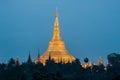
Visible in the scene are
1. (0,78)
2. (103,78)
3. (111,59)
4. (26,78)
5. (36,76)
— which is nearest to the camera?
(36,76)

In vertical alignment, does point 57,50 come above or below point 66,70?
above

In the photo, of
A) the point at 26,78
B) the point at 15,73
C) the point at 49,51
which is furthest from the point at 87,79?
the point at 49,51

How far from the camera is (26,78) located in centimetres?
7306

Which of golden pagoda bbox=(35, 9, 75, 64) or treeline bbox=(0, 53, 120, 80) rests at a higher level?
golden pagoda bbox=(35, 9, 75, 64)

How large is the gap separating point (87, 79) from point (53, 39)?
53446mm

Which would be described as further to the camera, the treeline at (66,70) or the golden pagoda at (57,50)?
the golden pagoda at (57,50)

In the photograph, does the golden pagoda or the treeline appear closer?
the treeline

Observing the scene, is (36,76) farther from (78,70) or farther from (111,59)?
(111,59)

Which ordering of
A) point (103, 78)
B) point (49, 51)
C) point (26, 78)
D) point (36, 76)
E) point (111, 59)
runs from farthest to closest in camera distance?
point (49, 51) → point (111, 59) → point (103, 78) → point (26, 78) → point (36, 76)

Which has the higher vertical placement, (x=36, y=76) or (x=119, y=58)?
(x=119, y=58)

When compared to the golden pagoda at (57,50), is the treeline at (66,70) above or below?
below

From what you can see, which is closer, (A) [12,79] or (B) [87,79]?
(A) [12,79]

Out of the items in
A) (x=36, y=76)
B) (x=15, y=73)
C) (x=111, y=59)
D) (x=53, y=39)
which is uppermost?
(x=53, y=39)

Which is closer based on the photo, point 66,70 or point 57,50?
point 66,70
